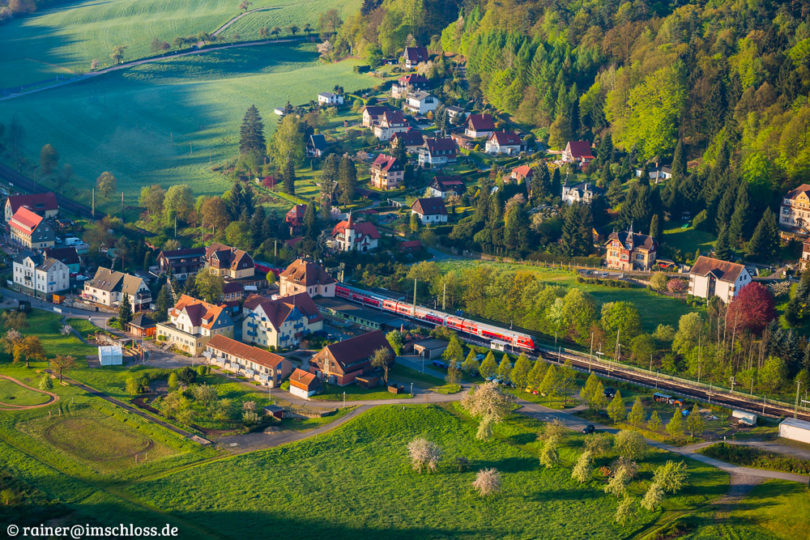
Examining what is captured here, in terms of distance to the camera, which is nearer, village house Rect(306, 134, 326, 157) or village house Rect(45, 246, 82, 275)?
village house Rect(45, 246, 82, 275)

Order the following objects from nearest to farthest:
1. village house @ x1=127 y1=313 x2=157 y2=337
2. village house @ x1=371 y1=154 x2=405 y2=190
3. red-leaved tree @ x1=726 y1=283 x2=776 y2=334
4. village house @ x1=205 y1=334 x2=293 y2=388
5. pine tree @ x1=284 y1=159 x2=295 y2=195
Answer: village house @ x1=205 y1=334 x2=293 y2=388, red-leaved tree @ x1=726 y1=283 x2=776 y2=334, village house @ x1=127 y1=313 x2=157 y2=337, village house @ x1=371 y1=154 x2=405 y2=190, pine tree @ x1=284 y1=159 x2=295 y2=195

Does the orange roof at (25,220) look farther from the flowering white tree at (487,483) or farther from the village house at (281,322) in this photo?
the flowering white tree at (487,483)

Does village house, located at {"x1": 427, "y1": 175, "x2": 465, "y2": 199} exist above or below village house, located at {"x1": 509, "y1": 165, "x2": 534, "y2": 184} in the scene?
below

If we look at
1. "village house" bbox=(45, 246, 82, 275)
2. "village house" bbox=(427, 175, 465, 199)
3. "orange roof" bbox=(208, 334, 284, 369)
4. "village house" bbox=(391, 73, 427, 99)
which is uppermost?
"village house" bbox=(391, 73, 427, 99)

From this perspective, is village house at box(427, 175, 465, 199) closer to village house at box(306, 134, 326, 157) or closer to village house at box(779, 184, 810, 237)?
village house at box(306, 134, 326, 157)

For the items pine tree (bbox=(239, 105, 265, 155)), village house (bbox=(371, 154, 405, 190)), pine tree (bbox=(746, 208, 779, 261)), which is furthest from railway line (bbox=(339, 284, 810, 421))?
pine tree (bbox=(239, 105, 265, 155))

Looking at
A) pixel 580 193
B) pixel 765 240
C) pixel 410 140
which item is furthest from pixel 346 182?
pixel 765 240

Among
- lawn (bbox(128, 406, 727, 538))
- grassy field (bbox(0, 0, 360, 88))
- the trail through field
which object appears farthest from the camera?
grassy field (bbox(0, 0, 360, 88))

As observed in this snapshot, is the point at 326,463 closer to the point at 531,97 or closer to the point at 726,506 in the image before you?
the point at 726,506

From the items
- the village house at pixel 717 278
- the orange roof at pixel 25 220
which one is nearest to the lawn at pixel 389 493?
the village house at pixel 717 278
